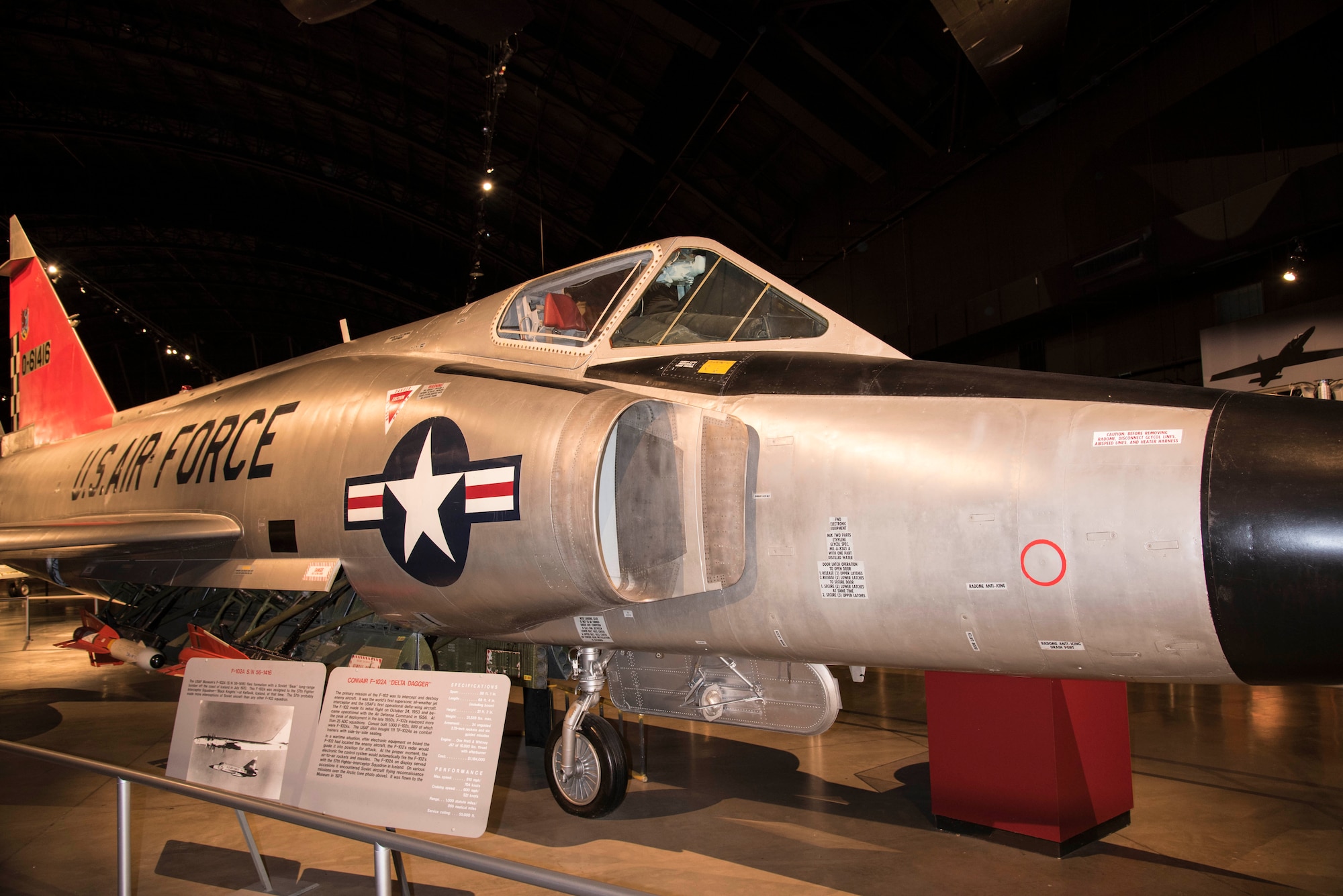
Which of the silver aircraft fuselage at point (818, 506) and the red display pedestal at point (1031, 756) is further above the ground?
the silver aircraft fuselage at point (818, 506)

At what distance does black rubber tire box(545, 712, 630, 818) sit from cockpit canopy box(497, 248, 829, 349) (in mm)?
2166

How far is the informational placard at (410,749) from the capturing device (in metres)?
3.14

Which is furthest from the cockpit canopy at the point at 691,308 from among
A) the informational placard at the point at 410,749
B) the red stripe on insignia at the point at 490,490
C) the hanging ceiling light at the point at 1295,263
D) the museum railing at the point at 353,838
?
the hanging ceiling light at the point at 1295,263

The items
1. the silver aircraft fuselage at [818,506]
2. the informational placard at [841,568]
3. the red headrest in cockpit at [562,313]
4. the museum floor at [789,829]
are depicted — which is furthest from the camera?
the red headrest in cockpit at [562,313]

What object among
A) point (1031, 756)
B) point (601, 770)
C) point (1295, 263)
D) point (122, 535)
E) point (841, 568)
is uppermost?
point (1295, 263)

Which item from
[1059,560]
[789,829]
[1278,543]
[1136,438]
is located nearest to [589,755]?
[789,829]

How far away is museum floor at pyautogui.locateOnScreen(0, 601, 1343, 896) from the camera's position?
4180 millimetres

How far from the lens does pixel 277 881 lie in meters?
4.39

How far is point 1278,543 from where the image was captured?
262cm

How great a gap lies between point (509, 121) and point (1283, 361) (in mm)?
13938

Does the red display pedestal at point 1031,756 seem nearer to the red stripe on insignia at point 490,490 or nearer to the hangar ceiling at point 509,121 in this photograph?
the red stripe on insignia at point 490,490

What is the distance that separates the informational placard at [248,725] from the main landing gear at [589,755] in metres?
1.53

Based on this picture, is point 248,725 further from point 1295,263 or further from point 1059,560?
point 1295,263

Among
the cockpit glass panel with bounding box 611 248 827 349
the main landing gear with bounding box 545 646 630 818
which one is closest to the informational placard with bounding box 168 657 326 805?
the main landing gear with bounding box 545 646 630 818
